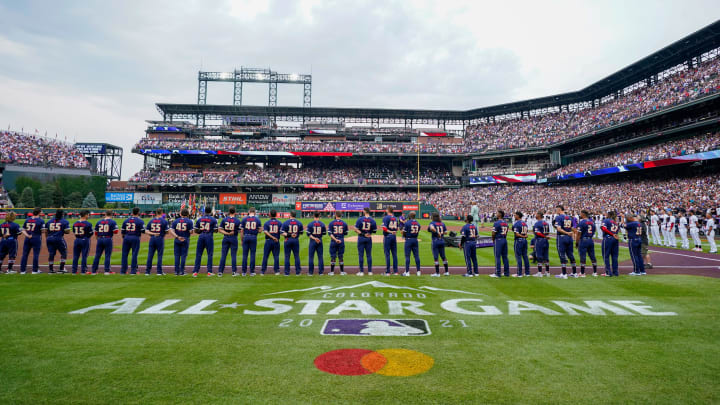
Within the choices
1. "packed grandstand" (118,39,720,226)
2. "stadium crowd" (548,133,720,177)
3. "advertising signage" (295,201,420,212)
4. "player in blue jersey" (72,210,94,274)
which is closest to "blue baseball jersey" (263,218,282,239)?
"player in blue jersey" (72,210,94,274)

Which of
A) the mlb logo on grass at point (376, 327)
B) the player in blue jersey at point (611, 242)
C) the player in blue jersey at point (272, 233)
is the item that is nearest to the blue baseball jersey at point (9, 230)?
the player in blue jersey at point (272, 233)

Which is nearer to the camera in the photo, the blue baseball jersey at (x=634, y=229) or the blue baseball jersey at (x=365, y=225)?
the blue baseball jersey at (x=365, y=225)

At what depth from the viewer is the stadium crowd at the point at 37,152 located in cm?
5831

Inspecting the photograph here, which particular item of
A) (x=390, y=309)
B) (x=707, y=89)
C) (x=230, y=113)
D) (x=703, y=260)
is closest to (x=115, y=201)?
(x=230, y=113)

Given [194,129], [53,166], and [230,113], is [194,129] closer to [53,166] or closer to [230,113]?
[230,113]

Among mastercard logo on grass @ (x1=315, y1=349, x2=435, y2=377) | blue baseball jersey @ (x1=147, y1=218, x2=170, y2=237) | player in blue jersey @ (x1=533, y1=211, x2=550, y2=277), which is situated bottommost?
mastercard logo on grass @ (x1=315, y1=349, x2=435, y2=377)

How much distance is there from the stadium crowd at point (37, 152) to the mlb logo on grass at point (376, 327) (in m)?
77.1

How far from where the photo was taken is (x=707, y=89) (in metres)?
30.9

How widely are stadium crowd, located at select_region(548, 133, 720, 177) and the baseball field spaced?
32233mm

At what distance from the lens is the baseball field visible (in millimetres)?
3662

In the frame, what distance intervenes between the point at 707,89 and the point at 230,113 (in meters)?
66.2

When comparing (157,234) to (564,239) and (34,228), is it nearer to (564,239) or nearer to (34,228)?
(34,228)

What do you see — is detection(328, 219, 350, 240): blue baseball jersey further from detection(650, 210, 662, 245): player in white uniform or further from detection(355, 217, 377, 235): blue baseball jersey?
detection(650, 210, 662, 245): player in white uniform

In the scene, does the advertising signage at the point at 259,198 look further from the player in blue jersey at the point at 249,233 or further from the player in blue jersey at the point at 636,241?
the player in blue jersey at the point at 636,241
